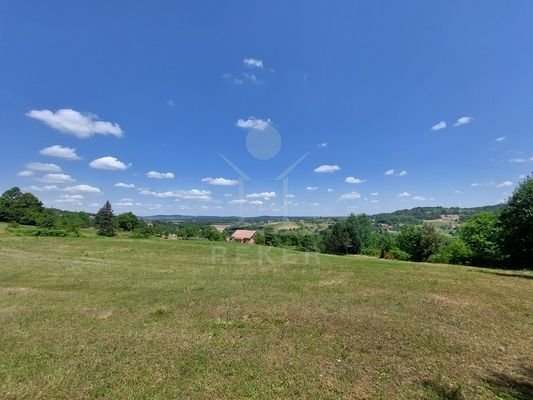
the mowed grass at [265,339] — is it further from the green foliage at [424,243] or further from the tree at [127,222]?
the tree at [127,222]

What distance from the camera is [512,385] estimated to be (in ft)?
15.1

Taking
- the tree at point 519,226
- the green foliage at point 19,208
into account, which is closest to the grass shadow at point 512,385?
the tree at point 519,226

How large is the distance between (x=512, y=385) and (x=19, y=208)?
269 ft

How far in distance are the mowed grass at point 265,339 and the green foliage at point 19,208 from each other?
6282 centimetres

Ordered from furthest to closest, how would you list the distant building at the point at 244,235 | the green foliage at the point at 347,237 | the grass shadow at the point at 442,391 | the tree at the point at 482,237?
the green foliage at the point at 347,237, the distant building at the point at 244,235, the tree at the point at 482,237, the grass shadow at the point at 442,391

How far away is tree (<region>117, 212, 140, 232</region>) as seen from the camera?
253 feet

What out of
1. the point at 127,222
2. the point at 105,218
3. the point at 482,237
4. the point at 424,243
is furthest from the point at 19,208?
the point at 482,237

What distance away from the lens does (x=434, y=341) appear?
6.22 meters

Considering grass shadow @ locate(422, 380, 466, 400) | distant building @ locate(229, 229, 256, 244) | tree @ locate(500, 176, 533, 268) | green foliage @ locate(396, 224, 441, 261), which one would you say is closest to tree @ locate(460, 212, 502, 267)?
green foliage @ locate(396, 224, 441, 261)

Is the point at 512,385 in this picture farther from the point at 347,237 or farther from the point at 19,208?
the point at 19,208

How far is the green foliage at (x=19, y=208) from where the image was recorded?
198 ft

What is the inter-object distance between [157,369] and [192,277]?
8.83 meters

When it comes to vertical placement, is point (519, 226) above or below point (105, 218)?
below


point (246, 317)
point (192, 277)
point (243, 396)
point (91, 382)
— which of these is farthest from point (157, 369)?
point (192, 277)
